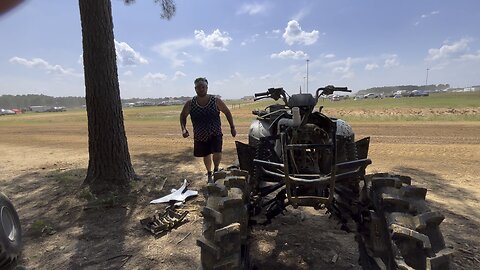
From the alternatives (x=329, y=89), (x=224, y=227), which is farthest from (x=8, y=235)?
(x=329, y=89)

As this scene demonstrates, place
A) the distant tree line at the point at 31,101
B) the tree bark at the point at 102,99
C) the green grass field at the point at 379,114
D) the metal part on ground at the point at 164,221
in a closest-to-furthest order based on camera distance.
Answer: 1. the metal part on ground at the point at 164,221
2. the tree bark at the point at 102,99
3. the green grass field at the point at 379,114
4. the distant tree line at the point at 31,101

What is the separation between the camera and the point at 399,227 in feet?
8.45

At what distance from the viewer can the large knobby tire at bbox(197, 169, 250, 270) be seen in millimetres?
2715

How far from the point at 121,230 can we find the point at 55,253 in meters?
0.82

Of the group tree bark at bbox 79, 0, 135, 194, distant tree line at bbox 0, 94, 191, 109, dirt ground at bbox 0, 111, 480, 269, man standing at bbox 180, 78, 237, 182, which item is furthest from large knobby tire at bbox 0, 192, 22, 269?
distant tree line at bbox 0, 94, 191, 109

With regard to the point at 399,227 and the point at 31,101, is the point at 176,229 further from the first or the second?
the point at 31,101

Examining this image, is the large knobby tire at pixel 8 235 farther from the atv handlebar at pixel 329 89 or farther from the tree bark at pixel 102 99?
the atv handlebar at pixel 329 89

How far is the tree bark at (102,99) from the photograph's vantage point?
19.1 feet

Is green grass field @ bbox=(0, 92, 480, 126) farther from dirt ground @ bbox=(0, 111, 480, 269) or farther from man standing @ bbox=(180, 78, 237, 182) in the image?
man standing @ bbox=(180, 78, 237, 182)

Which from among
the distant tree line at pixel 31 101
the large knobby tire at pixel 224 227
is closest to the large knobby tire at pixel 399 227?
the large knobby tire at pixel 224 227

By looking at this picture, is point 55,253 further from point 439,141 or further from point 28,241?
point 439,141

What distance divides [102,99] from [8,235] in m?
2.75

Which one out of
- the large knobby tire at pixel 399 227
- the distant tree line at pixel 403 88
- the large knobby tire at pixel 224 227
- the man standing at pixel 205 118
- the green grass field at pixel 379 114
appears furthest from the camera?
the distant tree line at pixel 403 88

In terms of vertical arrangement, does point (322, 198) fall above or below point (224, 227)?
above
